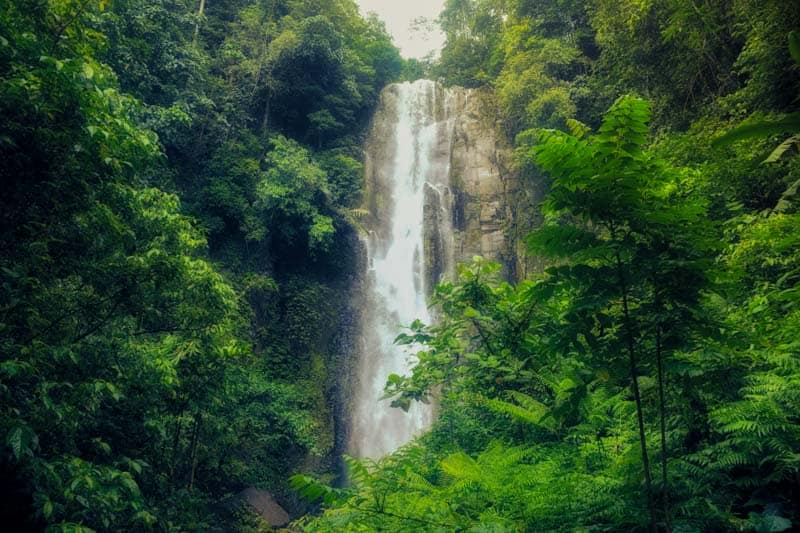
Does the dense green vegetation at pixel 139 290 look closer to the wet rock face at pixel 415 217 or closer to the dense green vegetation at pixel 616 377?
the wet rock face at pixel 415 217

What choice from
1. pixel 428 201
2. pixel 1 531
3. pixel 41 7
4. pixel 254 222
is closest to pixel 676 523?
pixel 1 531

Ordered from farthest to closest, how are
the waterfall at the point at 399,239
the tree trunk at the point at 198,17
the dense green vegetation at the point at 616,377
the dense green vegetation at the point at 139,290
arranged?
1. the waterfall at the point at 399,239
2. the tree trunk at the point at 198,17
3. the dense green vegetation at the point at 139,290
4. the dense green vegetation at the point at 616,377

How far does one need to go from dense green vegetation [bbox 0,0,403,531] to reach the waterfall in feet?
4.50

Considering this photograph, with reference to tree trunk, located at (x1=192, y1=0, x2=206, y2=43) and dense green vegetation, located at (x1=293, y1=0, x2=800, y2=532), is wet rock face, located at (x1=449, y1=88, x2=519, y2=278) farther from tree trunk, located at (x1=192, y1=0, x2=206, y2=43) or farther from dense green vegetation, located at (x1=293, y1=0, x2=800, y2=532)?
dense green vegetation, located at (x1=293, y1=0, x2=800, y2=532)

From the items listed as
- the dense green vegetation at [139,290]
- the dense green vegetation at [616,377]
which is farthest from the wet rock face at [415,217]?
the dense green vegetation at [616,377]

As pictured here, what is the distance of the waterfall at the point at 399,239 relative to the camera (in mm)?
15227

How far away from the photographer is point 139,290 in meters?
5.37

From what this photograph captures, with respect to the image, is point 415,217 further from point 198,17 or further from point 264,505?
point 264,505

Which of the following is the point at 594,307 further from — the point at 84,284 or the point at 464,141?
the point at 464,141

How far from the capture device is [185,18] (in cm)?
1408

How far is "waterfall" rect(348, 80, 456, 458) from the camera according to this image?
1523 centimetres

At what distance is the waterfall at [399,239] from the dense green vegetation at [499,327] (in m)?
3.16

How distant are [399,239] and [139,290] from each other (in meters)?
12.7

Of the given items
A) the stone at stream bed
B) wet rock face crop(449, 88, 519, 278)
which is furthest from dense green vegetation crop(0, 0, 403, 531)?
wet rock face crop(449, 88, 519, 278)
